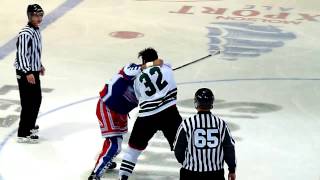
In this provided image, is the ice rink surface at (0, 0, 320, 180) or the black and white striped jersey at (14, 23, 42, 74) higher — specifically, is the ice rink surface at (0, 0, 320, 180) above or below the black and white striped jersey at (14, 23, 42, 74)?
below

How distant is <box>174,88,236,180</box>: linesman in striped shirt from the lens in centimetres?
343

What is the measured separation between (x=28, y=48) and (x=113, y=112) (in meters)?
Result: 1.00

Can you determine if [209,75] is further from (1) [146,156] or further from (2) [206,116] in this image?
(2) [206,116]

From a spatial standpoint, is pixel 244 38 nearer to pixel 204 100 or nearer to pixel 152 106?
pixel 152 106

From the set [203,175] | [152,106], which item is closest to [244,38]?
[152,106]

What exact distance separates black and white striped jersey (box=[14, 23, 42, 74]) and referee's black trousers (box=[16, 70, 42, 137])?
0.06 meters

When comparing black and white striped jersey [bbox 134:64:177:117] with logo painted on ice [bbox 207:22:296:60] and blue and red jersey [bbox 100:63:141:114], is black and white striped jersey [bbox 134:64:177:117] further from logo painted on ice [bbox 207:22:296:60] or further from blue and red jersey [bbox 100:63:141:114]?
logo painted on ice [bbox 207:22:296:60]

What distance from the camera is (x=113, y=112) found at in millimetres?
4562

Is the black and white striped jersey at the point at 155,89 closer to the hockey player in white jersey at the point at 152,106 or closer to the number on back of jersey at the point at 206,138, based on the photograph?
the hockey player in white jersey at the point at 152,106

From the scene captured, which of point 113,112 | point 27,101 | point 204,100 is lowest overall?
point 27,101

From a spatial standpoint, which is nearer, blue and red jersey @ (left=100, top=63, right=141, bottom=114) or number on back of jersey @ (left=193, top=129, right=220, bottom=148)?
number on back of jersey @ (left=193, top=129, right=220, bottom=148)

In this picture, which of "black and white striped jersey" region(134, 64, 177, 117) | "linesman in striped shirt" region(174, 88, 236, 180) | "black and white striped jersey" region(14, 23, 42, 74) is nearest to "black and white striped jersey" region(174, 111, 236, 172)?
"linesman in striped shirt" region(174, 88, 236, 180)

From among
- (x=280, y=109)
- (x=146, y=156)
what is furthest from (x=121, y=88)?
(x=280, y=109)

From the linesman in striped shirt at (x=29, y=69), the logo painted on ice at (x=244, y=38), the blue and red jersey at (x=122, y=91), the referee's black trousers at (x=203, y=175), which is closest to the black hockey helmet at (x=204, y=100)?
the referee's black trousers at (x=203, y=175)
